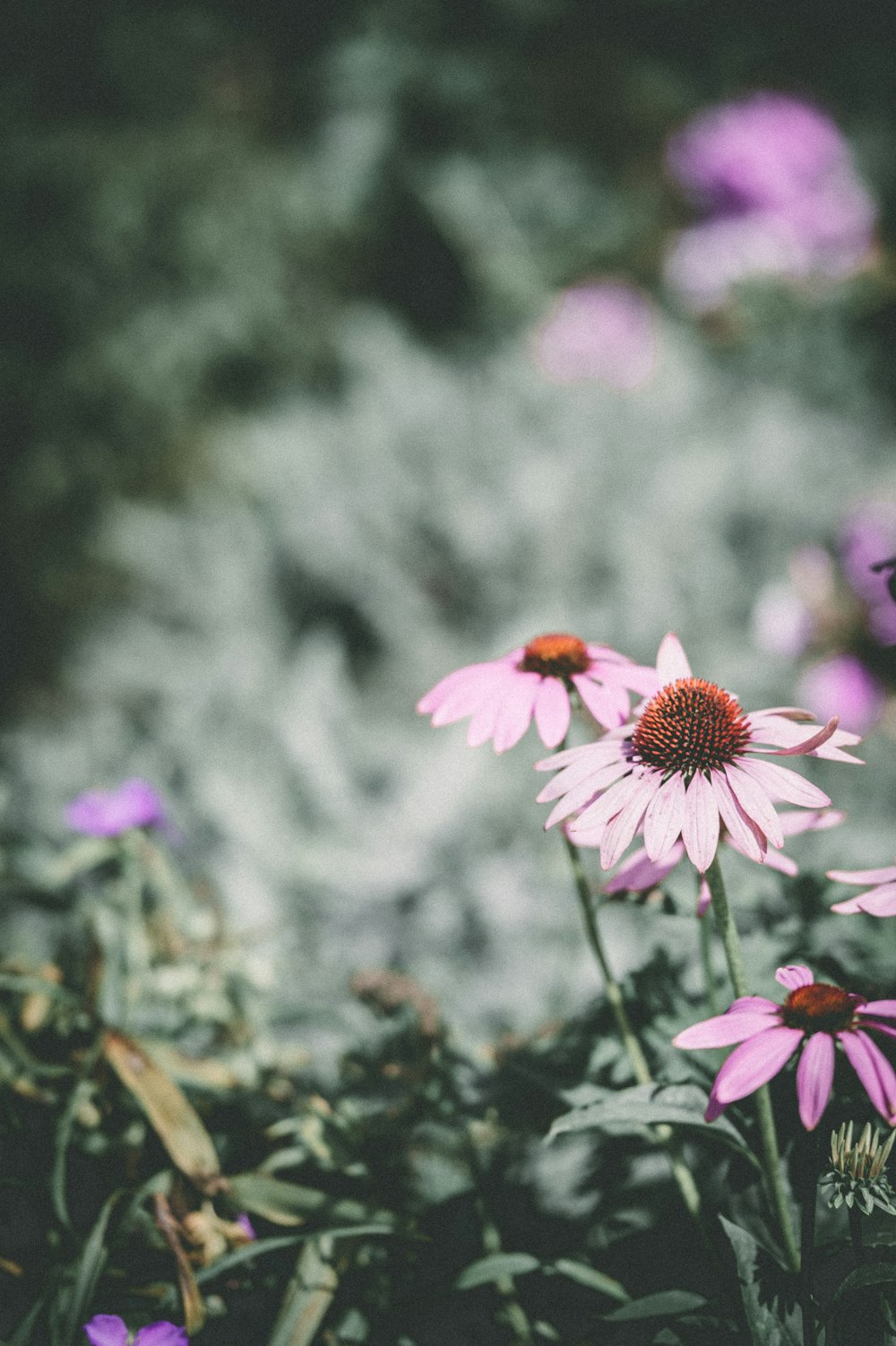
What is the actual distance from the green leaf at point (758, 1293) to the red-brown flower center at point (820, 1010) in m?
0.13

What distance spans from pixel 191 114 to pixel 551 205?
1.25 metres

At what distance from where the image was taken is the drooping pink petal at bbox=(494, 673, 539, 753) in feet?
1.75

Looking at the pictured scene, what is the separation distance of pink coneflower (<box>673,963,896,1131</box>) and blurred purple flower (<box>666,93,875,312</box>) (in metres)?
2.25

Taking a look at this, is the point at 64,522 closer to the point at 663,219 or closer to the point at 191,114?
the point at 191,114

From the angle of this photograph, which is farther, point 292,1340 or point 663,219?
point 663,219

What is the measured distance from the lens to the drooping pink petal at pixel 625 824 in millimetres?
454

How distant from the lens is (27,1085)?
29.8 inches

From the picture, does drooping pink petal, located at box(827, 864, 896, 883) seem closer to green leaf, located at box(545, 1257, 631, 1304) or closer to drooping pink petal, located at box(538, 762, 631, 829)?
drooping pink petal, located at box(538, 762, 631, 829)

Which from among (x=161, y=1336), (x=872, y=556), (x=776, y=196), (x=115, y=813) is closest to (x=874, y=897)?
(x=161, y=1336)

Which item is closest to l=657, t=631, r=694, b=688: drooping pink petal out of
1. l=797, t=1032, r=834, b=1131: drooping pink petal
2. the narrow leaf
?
l=797, t=1032, r=834, b=1131: drooping pink petal

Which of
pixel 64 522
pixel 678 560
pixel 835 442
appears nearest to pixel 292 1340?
pixel 678 560

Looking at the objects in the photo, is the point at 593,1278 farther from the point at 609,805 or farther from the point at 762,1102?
the point at 609,805

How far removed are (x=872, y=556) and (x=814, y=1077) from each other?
1.13m

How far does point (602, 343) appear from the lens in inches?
91.4
